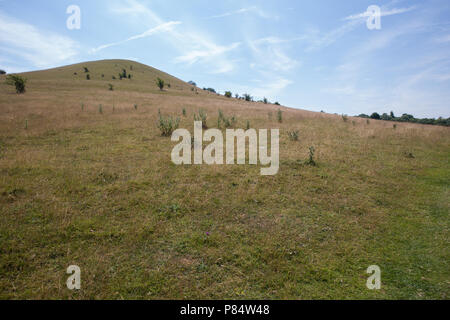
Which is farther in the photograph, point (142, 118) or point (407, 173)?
point (142, 118)

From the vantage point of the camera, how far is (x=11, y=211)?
6.03 meters

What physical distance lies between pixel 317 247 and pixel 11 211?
9019 millimetres

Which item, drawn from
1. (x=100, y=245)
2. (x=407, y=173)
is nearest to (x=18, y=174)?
(x=100, y=245)

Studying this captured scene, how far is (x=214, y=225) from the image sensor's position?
6.15m

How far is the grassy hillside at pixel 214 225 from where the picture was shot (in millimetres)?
4352

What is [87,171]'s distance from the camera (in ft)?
28.7

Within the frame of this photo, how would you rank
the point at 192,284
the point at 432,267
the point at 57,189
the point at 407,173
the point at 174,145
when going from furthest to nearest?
the point at 174,145, the point at 407,173, the point at 57,189, the point at 432,267, the point at 192,284

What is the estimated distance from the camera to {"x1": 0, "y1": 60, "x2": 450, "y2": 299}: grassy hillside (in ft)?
14.3

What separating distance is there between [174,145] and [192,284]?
9.69 meters

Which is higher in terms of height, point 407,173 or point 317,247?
point 407,173

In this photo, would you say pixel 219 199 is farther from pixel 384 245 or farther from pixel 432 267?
pixel 432 267

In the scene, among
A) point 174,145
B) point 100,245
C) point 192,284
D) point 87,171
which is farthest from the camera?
point 174,145
